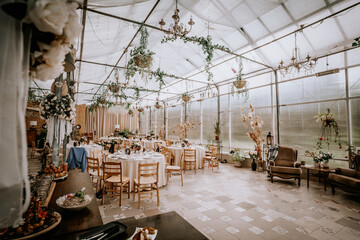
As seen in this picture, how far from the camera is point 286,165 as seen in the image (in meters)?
5.94

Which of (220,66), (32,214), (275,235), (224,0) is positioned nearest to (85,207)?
(32,214)

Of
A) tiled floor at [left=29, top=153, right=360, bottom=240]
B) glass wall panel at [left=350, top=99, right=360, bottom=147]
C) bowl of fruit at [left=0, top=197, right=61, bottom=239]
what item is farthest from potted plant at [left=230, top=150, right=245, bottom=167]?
bowl of fruit at [left=0, top=197, right=61, bottom=239]

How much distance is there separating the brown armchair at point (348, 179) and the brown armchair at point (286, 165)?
0.83 m

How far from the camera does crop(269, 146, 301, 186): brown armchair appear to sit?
5375mm

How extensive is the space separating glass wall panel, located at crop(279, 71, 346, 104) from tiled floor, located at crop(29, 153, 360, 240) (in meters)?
2.87

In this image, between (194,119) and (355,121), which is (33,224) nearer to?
(355,121)

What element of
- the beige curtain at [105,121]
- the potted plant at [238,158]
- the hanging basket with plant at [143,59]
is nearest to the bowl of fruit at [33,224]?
the hanging basket with plant at [143,59]

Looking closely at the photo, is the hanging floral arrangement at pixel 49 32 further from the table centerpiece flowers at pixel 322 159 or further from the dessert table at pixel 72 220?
the table centerpiece flowers at pixel 322 159

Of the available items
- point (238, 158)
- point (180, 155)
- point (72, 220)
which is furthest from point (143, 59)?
point (238, 158)

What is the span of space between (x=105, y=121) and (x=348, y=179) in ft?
60.5

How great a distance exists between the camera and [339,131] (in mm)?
5422

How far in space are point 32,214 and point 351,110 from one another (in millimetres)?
7296

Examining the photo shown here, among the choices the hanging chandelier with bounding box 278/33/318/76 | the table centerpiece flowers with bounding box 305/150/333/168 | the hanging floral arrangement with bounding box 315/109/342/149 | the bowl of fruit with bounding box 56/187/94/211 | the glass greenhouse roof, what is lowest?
the table centerpiece flowers with bounding box 305/150/333/168

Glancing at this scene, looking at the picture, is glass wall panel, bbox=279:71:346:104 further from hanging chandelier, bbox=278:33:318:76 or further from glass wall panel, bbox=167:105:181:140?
glass wall panel, bbox=167:105:181:140
